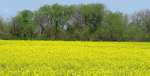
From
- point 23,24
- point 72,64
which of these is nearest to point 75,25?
point 23,24

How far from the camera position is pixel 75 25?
265 feet

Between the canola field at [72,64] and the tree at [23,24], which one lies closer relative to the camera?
the canola field at [72,64]

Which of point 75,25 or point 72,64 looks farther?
point 75,25

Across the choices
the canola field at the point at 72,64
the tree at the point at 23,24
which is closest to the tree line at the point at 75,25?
the tree at the point at 23,24

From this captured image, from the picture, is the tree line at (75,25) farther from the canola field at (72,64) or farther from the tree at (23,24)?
the canola field at (72,64)

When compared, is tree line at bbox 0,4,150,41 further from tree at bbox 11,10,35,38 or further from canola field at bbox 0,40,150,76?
canola field at bbox 0,40,150,76

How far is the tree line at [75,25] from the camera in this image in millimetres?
77312

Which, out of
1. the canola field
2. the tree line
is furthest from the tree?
the canola field

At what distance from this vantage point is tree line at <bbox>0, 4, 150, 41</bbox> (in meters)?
77.3

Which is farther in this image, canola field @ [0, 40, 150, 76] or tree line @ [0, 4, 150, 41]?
tree line @ [0, 4, 150, 41]

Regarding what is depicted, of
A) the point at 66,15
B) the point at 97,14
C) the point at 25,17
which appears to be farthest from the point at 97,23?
the point at 25,17

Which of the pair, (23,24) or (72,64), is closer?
(72,64)

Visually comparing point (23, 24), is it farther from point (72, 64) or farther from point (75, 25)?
point (72, 64)

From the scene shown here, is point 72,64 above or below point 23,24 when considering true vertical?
below
